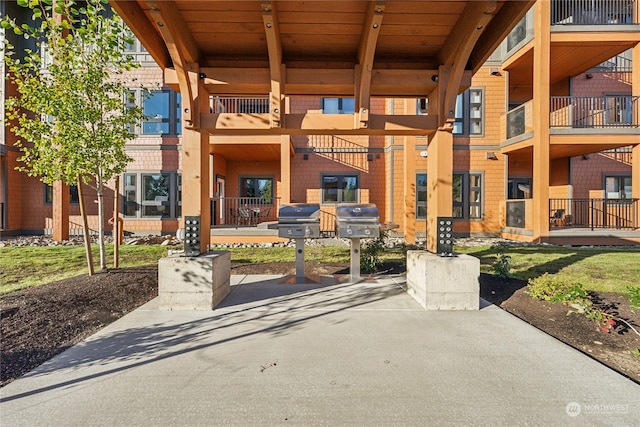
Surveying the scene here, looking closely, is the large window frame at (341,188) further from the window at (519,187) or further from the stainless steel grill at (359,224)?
the stainless steel grill at (359,224)

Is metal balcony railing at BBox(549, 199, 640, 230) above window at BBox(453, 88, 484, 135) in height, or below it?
below

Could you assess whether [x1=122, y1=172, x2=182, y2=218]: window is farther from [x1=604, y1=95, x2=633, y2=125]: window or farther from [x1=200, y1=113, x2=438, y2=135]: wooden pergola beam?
[x1=604, y1=95, x2=633, y2=125]: window

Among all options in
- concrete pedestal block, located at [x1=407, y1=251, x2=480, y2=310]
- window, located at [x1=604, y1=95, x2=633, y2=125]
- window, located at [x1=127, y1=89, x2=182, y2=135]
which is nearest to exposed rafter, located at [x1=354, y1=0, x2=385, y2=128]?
concrete pedestal block, located at [x1=407, y1=251, x2=480, y2=310]

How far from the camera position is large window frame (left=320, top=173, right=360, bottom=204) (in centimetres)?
1320

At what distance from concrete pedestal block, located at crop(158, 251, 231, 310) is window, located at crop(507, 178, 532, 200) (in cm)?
1402

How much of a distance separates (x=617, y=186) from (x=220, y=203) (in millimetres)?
17377

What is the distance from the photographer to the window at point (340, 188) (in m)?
13.2

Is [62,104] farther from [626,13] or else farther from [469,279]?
[626,13]

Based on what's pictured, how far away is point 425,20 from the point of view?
407cm

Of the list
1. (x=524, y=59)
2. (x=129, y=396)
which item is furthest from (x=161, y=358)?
(x=524, y=59)

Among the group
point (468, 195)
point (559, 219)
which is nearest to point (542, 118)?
point (468, 195)

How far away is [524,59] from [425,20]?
406 inches

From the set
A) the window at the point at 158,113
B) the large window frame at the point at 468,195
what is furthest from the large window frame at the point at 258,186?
the large window frame at the point at 468,195

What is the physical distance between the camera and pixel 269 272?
6.47 metres
